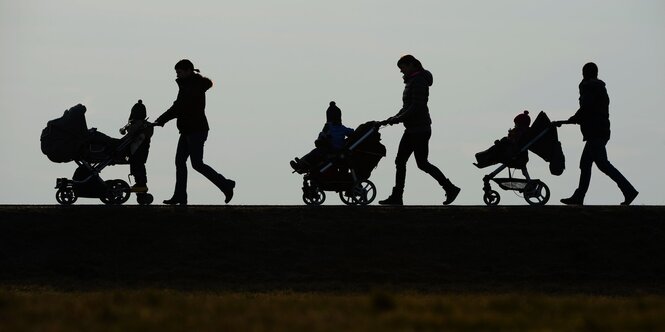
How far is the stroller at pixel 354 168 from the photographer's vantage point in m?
22.0

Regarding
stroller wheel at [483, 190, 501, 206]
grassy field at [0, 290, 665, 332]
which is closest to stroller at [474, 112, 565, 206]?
stroller wheel at [483, 190, 501, 206]

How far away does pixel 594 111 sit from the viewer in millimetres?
20953

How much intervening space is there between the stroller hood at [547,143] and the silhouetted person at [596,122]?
62 centimetres

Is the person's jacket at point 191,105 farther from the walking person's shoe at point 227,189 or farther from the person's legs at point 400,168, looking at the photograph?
the person's legs at point 400,168

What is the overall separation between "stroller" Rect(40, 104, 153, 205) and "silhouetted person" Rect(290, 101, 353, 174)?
2.21 m

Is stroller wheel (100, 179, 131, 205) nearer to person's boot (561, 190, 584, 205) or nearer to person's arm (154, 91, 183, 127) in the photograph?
person's arm (154, 91, 183, 127)

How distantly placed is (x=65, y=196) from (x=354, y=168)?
4174 mm

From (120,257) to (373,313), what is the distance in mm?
6951

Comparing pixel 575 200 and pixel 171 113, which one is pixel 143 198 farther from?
pixel 575 200

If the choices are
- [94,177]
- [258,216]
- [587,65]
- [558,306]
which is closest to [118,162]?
[94,177]

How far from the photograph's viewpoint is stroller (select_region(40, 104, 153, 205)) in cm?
2228

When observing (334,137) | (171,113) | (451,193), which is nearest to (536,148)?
(451,193)

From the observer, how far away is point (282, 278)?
653 inches

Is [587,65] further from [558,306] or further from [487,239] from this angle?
[558,306]
